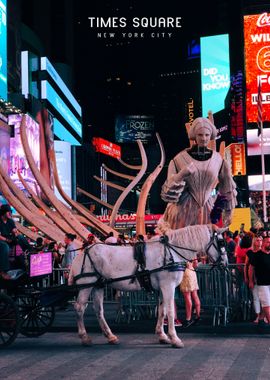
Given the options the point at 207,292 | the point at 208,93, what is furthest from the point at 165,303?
the point at 208,93

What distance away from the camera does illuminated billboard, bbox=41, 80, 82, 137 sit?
65.6 m

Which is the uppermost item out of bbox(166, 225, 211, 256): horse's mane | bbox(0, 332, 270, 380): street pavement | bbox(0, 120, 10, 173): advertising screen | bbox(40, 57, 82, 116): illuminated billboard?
bbox(40, 57, 82, 116): illuminated billboard

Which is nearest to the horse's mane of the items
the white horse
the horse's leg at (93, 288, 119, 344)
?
the white horse

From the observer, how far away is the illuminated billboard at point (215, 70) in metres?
76.7

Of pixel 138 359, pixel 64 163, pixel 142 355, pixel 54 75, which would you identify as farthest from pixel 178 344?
pixel 54 75

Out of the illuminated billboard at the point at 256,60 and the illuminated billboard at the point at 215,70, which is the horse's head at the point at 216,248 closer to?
the illuminated billboard at the point at 256,60

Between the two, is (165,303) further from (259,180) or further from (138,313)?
(259,180)

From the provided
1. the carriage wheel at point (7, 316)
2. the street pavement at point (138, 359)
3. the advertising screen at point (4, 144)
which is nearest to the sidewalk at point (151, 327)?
the street pavement at point (138, 359)

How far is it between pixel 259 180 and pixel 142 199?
111ft

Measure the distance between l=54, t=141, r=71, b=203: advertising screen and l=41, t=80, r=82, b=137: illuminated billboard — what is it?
561 cm

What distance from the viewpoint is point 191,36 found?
382ft

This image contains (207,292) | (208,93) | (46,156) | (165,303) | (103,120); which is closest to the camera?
(165,303)

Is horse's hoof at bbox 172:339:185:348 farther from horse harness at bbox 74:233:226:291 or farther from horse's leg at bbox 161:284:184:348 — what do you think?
horse harness at bbox 74:233:226:291

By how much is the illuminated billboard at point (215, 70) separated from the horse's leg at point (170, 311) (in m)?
66.7
